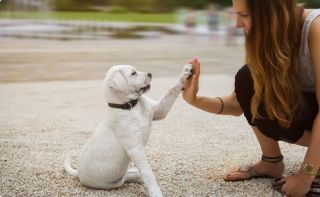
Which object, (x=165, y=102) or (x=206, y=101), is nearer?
(x=165, y=102)

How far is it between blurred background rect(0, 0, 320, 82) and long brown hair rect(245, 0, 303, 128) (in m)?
0.57

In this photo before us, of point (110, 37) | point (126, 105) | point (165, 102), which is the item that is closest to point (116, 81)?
point (126, 105)

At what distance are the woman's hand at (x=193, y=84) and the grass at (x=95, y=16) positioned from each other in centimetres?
1418

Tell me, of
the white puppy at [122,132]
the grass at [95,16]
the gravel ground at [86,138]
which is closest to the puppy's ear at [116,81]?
the white puppy at [122,132]

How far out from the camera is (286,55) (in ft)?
5.99

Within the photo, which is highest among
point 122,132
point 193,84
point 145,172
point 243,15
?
point 243,15

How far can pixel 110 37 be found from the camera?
11.3 meters

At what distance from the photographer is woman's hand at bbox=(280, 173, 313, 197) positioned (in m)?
1.83

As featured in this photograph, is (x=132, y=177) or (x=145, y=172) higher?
(x=145, y=172)

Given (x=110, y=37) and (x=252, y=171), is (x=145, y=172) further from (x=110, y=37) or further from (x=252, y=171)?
(x=110, y=37)

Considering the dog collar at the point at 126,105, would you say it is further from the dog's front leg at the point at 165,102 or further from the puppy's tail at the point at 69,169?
the puppy's tail at the point at 69,169

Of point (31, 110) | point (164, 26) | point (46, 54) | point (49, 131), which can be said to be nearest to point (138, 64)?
point (46, 54)

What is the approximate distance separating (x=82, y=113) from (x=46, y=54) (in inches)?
153

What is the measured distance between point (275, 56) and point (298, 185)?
0.46 meters
